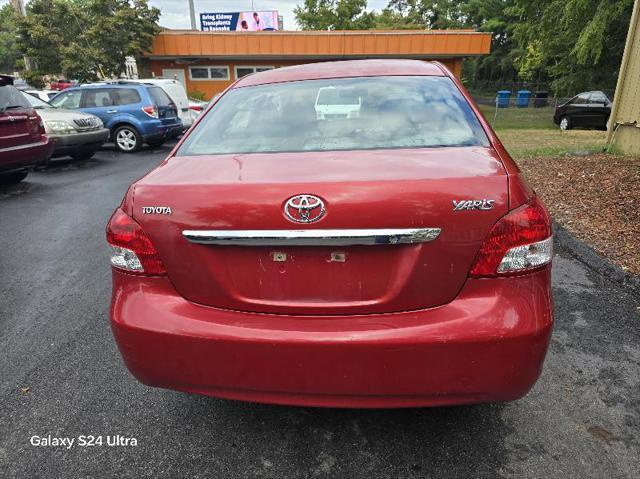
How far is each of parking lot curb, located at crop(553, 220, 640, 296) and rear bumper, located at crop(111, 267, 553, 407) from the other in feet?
8.11

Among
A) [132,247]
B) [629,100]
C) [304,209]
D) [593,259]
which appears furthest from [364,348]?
[629,100]

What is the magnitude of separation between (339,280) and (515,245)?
2.16ft

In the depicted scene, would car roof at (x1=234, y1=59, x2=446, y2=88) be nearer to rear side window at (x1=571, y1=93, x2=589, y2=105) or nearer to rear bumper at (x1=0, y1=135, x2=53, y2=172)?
rear bumper at (x1=0, y1=135, x2=53, y2=172)

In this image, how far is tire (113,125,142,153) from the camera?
484 inches

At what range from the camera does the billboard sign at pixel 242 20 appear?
39000 millimetres

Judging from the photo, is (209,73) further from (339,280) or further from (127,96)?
(339,280)

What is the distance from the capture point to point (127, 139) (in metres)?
12.4

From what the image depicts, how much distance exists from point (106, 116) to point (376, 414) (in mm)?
11999

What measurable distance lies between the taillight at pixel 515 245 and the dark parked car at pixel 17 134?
7.53 metres

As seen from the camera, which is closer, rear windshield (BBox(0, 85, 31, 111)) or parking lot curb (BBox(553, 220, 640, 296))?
parking lot curb (BBox(553, 220, 640, 296))

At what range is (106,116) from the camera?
481 inches

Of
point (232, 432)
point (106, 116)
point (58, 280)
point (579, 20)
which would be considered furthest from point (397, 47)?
point (232, 432)

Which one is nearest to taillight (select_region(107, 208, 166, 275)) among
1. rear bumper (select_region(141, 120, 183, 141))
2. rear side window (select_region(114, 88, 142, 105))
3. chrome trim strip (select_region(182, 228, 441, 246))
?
chrome trim strip (select_region(182, 228, 441, 246))

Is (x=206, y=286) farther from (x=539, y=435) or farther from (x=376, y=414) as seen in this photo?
(x=539, y=435)
